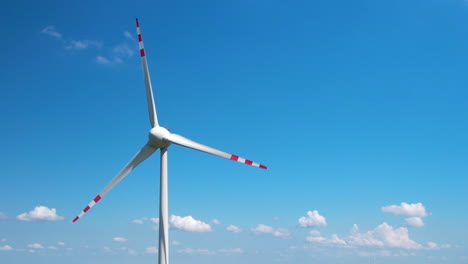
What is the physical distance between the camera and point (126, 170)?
48656 mm

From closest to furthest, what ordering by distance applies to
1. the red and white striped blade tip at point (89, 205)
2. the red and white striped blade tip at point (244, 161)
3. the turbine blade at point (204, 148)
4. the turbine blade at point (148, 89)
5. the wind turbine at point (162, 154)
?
the wind turbine at point (162, 154) < the red and white striped blade tip at point (89, 205) < the turbine blade at point (204, 148) < the red and white striped blade tip at point (244, 161) < the turbine blade at point (148, 89)

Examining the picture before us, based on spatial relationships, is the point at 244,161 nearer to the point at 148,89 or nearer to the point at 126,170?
the point at 126,170

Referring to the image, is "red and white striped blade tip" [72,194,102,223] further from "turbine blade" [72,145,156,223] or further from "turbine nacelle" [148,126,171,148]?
"turbine nacelle" [148,126,171,148]

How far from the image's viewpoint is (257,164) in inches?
1874

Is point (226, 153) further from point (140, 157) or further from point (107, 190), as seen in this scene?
point (107, 190)

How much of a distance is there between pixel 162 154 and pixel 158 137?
250 cm

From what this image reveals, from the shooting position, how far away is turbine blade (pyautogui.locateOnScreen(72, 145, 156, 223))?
46375 mm

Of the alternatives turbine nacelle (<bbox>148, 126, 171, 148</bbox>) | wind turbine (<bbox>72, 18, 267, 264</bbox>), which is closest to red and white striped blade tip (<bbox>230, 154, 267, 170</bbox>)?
wind turbine (<bbox>72, 18, 267, 264</bbox>)

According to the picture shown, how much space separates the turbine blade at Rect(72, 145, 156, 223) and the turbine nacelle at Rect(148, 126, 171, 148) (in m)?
1.02

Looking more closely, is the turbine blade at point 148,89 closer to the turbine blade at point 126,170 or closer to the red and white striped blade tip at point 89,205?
the turbine blade at point 126,170

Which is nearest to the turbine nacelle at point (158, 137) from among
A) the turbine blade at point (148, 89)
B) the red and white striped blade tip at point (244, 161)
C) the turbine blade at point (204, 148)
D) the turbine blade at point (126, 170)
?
the turbine blade at point (204, 148)

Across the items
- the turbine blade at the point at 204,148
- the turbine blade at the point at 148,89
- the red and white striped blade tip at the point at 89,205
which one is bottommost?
the red and white striped blade tip at the point at 89,205

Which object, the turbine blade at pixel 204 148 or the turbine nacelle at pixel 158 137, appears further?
the turbine blade at pixel 204 148

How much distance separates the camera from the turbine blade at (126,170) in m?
46.4
